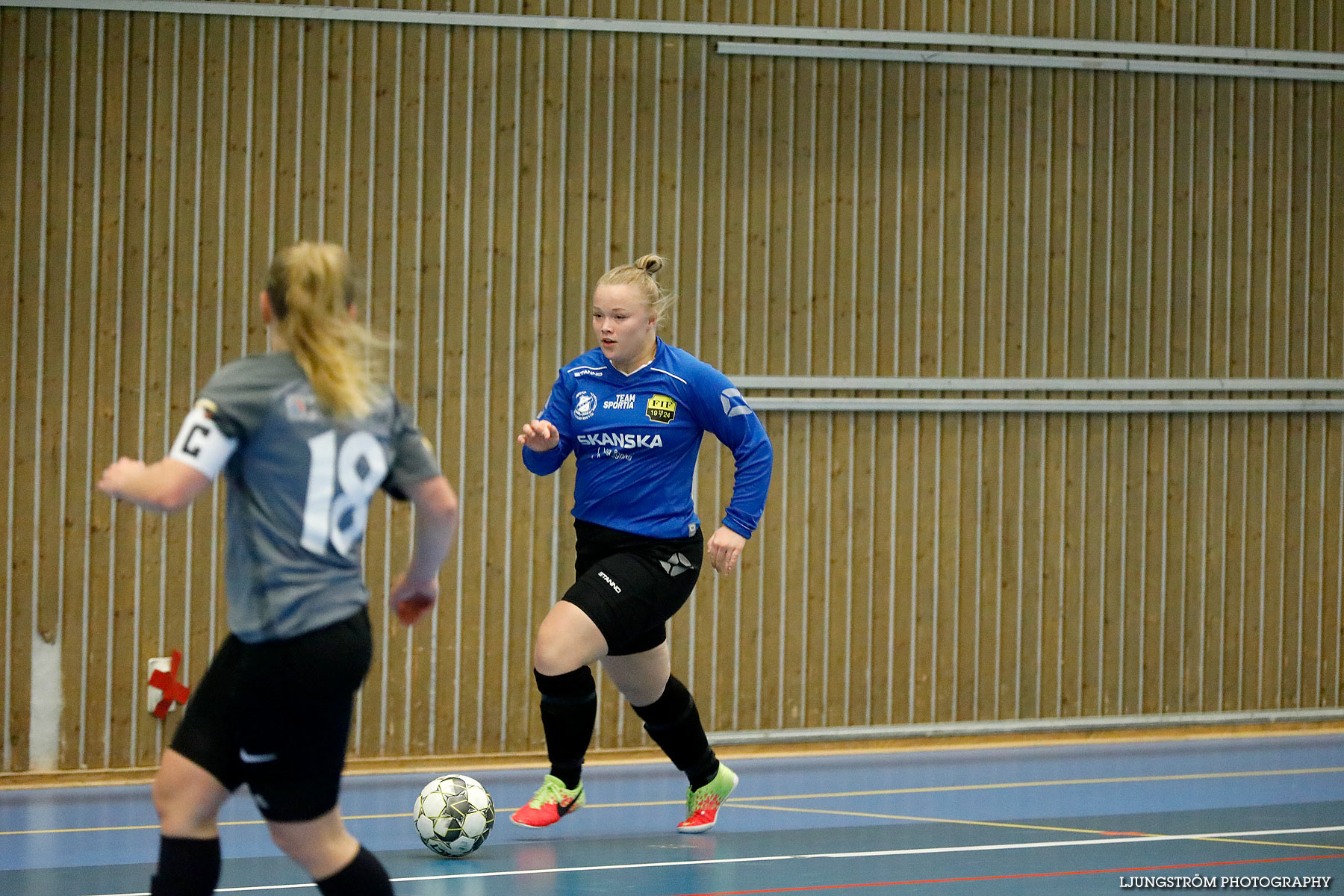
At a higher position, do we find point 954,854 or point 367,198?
point 367,198

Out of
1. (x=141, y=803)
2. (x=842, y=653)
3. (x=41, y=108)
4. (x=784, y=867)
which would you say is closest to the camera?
(x=784, y=867)

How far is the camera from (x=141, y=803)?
6707 millimetres

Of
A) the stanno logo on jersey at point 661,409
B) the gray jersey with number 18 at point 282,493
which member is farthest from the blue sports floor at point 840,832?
the gray jersey with number 18 at point 282,493

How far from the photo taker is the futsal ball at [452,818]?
5.13 metres

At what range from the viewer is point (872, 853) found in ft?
17.7

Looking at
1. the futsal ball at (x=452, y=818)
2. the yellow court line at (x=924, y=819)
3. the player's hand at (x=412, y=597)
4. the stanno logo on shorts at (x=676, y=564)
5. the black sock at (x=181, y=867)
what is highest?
the player's hand at (x=412, y=597)

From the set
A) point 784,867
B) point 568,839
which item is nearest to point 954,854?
point 784,867

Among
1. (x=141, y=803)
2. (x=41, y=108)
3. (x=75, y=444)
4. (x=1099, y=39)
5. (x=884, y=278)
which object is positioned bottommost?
(x=141, y=803)

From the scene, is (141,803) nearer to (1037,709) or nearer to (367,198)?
(367,198)

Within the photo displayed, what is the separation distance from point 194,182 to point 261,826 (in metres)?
3.25

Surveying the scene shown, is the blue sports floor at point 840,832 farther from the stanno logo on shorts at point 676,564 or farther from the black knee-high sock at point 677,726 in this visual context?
the stanno logo on shorts at point 676,564

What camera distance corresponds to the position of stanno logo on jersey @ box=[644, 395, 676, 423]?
17.2 feet

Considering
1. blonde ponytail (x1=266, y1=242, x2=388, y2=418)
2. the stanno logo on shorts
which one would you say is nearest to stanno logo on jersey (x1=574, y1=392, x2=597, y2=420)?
the stanno logo on shorts

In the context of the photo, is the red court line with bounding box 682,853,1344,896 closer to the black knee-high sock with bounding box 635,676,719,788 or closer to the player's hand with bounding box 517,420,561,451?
the black knee-high sock with bounding box 635,676,719,788
